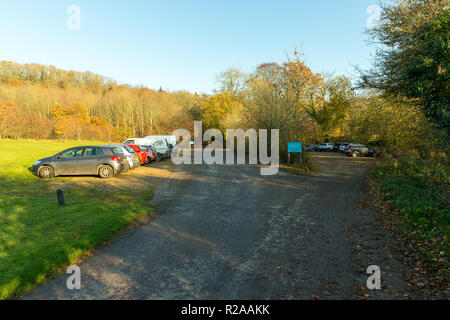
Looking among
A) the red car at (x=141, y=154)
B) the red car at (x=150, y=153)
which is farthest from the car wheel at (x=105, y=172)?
the red car at (x=150, y=153)

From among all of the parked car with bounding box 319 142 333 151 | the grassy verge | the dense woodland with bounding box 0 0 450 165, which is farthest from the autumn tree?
the parked car with bounding box 319 142 333 151

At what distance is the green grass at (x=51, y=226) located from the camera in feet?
15.4

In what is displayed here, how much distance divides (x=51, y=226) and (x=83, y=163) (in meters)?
8.44

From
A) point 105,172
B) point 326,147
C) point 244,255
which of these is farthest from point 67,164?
point 326,147

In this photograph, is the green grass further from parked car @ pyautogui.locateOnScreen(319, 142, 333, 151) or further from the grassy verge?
parked car @ pyautogui.locateOnScreen(319, 142, 333, 151)

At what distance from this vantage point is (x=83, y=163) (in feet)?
47.5

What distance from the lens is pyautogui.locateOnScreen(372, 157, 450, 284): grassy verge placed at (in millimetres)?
5332

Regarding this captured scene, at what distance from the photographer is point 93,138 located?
52.1 meters

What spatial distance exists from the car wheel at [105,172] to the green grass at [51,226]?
2559mm

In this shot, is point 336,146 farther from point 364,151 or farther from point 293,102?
point 293,102

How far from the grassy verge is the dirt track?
2.09 ft

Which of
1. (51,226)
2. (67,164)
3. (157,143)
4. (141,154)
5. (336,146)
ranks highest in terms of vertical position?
(157,143)
